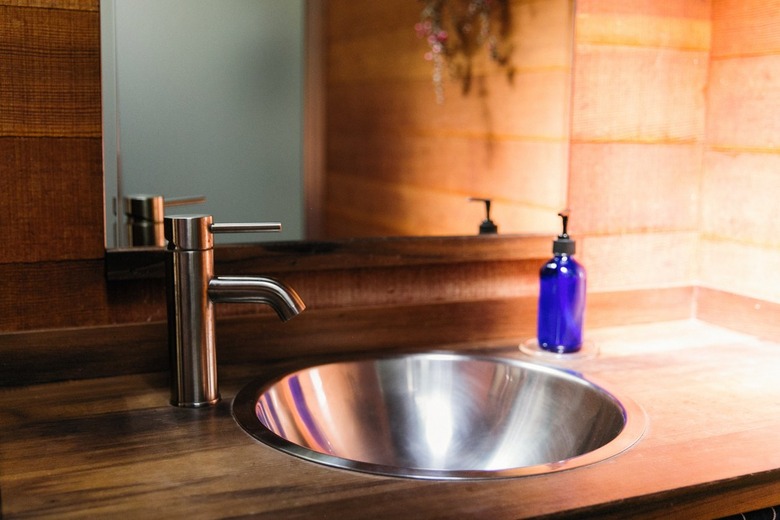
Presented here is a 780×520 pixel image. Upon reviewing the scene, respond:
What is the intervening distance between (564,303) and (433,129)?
376 millimetres

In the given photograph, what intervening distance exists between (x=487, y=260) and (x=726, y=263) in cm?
49

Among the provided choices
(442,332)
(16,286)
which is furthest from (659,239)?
(16,286)

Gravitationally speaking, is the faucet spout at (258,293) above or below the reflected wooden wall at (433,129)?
below

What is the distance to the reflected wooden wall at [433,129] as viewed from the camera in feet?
4.47

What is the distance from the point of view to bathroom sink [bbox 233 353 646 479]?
3.76 feet

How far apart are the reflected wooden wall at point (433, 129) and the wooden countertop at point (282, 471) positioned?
1.30 feet

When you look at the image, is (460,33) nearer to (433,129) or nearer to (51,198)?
(433,129)

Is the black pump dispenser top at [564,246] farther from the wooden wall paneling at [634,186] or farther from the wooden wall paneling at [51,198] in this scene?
the wooden wall paneling at [51,198]

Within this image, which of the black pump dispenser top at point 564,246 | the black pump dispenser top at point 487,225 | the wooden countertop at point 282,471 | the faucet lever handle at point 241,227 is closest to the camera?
the wooden countertop at point 282,471

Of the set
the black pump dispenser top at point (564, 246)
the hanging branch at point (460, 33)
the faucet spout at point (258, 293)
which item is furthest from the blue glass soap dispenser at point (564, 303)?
the faucet spout at point (258, 293)

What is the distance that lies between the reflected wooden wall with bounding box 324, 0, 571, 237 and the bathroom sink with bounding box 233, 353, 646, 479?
0.80 ft

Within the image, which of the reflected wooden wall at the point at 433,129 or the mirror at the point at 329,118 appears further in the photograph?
the reflected wooden wall at the point at 433,129

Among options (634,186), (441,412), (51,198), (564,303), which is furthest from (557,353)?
(51,198)

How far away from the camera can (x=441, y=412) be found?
129cm
